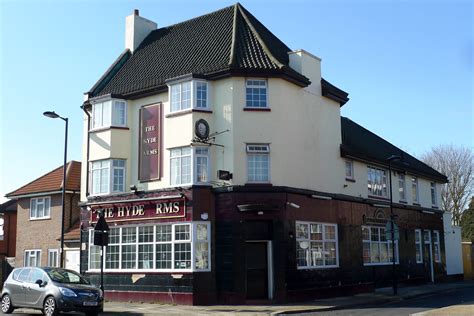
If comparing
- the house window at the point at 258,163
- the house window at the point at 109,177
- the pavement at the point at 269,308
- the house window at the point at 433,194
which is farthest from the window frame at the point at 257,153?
the house window at the point at 433,194

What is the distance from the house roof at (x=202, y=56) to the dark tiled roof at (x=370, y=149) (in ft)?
19.9

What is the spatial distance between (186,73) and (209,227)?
22.1 feet

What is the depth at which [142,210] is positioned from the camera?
24.5 metres

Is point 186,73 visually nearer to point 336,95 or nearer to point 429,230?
point 336,95

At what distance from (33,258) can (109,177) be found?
39.1ft

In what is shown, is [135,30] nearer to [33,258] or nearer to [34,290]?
[33,258]

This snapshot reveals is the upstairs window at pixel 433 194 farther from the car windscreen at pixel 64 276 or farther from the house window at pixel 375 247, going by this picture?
the car windscreen at pixel 64 276

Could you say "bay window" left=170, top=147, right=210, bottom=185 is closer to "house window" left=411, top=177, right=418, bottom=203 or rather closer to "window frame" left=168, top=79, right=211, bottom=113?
"window frame" left=168, top=79, right=211, bottom=113

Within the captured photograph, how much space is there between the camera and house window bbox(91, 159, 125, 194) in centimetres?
2572

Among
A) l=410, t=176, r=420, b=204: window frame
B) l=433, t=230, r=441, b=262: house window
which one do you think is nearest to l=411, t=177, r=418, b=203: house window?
l=410, t=176, r=420, b=204: window frame

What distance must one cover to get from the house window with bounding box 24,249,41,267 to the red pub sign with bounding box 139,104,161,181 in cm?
1236

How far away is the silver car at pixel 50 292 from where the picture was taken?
17219mm

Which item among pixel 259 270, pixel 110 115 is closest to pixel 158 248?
pixel 259 270

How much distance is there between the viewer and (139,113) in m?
26.0
